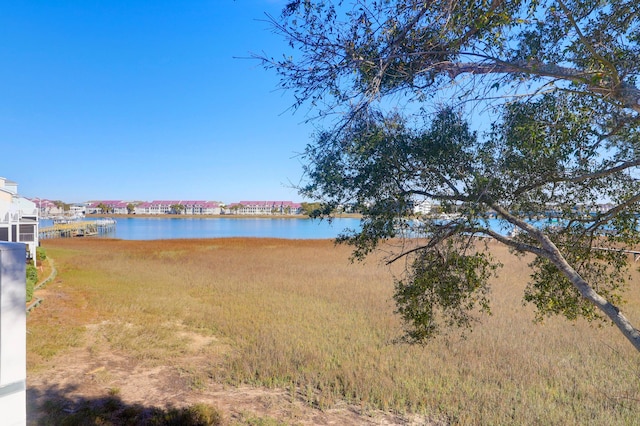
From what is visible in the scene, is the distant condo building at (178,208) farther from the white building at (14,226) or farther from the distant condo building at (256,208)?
the white building at (14,226)

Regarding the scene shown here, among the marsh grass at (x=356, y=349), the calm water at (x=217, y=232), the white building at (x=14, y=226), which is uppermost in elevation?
the white building at (x=14, y=226)

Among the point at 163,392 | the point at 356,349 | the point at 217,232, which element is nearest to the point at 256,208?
the point at 217,232

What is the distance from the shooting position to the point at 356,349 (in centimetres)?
916

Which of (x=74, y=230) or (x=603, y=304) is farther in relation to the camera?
(x=74, y=230)

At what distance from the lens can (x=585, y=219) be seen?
446cm

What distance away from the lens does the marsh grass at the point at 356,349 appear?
21.8 ft

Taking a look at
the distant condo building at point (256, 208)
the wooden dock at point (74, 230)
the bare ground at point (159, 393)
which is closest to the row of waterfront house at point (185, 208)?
the distant condo building at point (256, 208)

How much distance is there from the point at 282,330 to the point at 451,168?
7.86 meters

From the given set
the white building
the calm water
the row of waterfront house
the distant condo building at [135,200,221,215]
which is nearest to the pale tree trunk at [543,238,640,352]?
the white building

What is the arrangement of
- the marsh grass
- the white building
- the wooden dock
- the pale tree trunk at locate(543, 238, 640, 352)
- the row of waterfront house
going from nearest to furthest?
1. the pale tree trunk at locate(543, 238, 640, 352)
2. the marsh grass
3. the white building
4. the wooden dock
5. the row of waterfront house

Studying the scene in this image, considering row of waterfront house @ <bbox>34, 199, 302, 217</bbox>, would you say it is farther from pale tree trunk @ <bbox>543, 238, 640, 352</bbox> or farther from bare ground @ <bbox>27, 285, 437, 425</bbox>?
pale tree trunk @ <bbox>543, 238, 640, 352</bbox>

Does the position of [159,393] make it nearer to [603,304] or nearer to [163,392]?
[163,392]

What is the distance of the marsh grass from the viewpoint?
665 cm

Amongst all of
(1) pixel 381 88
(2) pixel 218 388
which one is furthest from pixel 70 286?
(1) pixel 381 88
